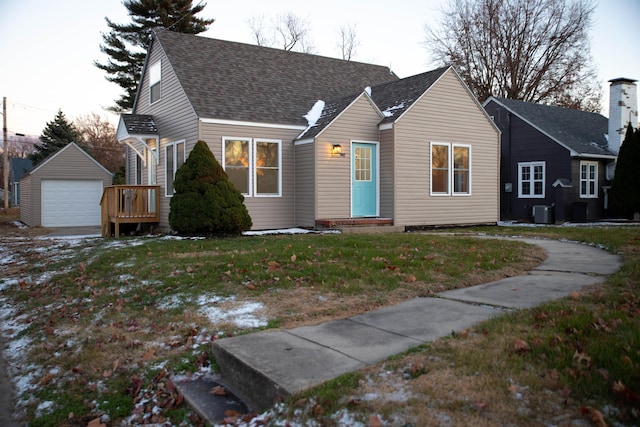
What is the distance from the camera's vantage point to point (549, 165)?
21.5 metres

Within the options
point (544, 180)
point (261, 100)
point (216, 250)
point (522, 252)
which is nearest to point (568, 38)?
point (544, 180)

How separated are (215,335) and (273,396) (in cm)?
161

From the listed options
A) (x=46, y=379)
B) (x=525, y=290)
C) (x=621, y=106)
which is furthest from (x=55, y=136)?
(x=525, y=290)

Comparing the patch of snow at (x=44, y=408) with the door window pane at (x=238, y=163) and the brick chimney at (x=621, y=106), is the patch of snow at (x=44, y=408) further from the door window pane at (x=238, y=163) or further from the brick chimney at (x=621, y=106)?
the brick chimney at (x=621, y=106)

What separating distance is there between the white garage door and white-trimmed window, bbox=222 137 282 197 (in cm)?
1260

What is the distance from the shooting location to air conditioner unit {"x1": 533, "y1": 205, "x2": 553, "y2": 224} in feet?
67.1

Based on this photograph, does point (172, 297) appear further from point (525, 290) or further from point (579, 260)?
point (579, 260)

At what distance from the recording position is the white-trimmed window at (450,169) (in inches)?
626

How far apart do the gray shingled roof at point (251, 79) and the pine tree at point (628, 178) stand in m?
10.1

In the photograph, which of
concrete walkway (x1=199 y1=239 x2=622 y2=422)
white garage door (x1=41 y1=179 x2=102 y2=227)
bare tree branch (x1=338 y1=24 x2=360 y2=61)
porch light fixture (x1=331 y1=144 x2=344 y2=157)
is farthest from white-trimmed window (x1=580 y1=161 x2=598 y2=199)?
bare tree branch (x1=338 y1=24 x2=360 y2=61)

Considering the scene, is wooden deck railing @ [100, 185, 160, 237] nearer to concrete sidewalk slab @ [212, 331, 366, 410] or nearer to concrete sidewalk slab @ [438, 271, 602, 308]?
concrete sidewalk slab @ [438, 271, 602, 308]

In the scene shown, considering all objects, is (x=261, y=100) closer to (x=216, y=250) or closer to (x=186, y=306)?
(x=216, y=250)

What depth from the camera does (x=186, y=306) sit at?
6047mm

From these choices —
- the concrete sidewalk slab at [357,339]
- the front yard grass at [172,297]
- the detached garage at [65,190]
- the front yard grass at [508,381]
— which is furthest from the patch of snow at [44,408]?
the detached garage at [65,190]
